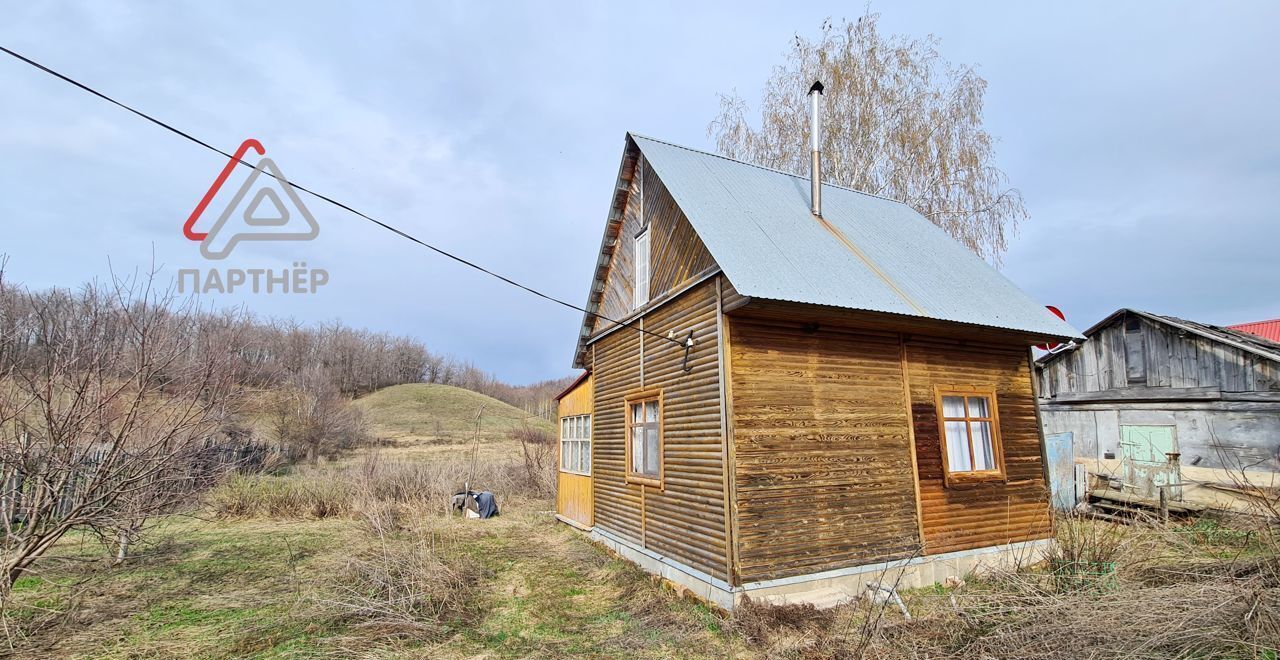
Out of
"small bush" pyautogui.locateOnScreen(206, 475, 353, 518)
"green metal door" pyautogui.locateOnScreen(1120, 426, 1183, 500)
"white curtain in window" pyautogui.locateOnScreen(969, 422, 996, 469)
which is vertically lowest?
"small bush" pyautogui.locateOnScreen(206, 475, 353, 518)

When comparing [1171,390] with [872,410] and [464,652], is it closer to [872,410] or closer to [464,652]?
[872,410]

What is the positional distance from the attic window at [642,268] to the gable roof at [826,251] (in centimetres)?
107

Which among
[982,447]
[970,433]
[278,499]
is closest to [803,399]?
[970,433]

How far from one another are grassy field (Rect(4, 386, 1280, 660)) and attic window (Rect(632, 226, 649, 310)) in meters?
3.97

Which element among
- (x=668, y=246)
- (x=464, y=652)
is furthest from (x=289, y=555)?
(x=668, y=246)

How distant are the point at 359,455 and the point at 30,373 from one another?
906 inches

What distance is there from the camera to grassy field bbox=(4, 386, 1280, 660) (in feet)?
13.4

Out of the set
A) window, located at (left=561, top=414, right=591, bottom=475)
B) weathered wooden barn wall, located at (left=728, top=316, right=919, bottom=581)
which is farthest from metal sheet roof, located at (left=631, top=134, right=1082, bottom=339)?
window, located at (left=561, top=414, right=591, bottom=475)

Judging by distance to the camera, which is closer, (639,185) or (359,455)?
(639,185)

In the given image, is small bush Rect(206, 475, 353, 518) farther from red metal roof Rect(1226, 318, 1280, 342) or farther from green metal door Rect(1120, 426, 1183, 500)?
red metal roof Rect(1226, 318, 1280, 342)

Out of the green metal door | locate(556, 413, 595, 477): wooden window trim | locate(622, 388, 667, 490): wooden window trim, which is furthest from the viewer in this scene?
locate(556, 413, 595, 477): wooden window trim

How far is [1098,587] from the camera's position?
16.8 feet

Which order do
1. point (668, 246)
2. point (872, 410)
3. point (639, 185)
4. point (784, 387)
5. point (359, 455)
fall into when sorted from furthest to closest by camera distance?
point (359, 455)
point (639, 185)
point (668, 246)
point (872, 410)
point (784, 387)

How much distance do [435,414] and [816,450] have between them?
129ft
